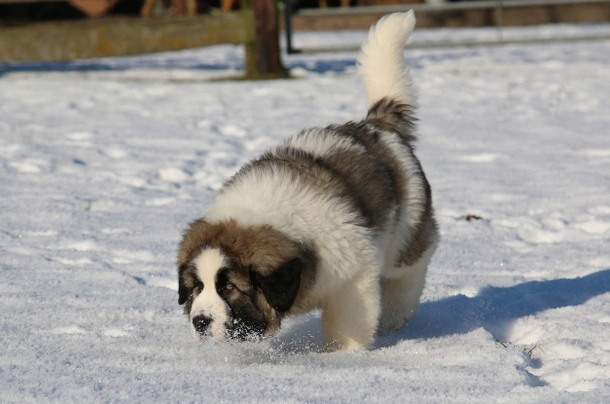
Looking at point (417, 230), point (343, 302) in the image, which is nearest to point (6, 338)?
point (343, 302)

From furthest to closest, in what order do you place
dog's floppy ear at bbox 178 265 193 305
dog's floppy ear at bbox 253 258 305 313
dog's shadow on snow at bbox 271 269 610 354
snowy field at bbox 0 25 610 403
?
1. dog's shadow on snow at bbox 271 269 610 354
2. dog's floppy ear at bbox 178 265 193 305
3. dog's floppy ear at bbox 253 258 305 313
4. snowy field at bbox 0 25 610 403

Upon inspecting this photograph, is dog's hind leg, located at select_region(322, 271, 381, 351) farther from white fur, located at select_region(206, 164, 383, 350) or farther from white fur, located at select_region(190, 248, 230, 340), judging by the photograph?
white fur, located at select_region(190, 248, 230, 340)

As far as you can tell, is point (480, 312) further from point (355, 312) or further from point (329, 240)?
point (329, 240)

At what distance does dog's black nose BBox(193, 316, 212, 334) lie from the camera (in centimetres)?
279

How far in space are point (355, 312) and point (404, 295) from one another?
551mm

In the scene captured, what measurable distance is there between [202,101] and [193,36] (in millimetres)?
1112

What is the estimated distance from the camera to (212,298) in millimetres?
2818

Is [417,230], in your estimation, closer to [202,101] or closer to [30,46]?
[202,101]

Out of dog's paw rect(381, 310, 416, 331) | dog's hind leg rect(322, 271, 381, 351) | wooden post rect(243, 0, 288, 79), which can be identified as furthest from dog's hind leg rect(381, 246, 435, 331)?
wooden post rect(243, 0, 288, 79)

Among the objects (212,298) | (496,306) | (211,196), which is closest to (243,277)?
(212,298)

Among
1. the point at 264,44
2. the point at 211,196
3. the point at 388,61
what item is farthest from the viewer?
the point at 264,44

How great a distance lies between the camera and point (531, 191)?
5.58m

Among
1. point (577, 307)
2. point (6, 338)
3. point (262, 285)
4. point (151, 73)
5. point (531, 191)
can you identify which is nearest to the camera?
point (262, 285)

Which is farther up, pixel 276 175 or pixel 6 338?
pixel 276 175
